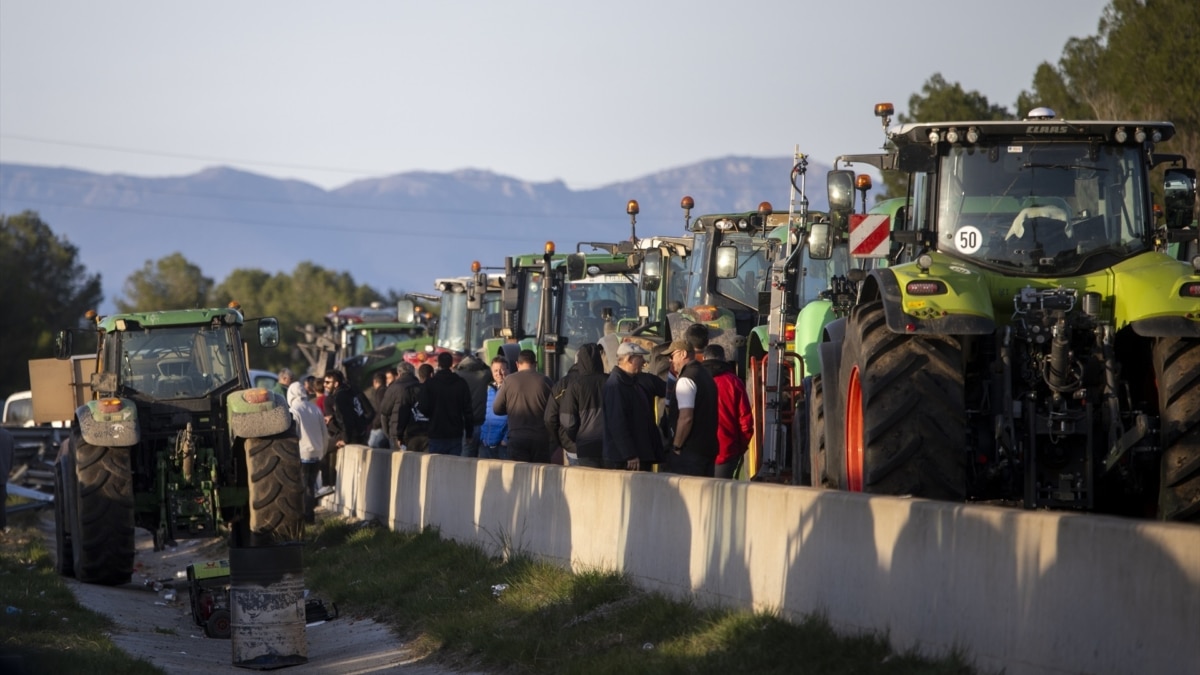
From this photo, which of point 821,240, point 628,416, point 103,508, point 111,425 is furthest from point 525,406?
point 821,240

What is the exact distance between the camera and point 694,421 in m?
13.7

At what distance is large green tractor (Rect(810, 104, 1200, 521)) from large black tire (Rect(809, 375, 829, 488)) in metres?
0.72

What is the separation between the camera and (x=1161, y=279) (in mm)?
10125

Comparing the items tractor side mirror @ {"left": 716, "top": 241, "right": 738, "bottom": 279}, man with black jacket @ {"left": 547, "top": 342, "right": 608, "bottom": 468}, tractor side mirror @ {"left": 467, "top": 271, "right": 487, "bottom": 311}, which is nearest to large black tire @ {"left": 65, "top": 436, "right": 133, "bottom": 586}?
man with black jacket @ {"left": 547, "top": 342, "right": 608, "bottom": 468}

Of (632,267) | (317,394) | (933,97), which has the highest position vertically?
(933,97)

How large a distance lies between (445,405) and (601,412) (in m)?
4.80

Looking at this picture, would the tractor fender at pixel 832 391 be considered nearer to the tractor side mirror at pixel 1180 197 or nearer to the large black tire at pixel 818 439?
the large black tire at pixel 818 439

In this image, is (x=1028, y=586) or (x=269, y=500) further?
(x=269, y=500)

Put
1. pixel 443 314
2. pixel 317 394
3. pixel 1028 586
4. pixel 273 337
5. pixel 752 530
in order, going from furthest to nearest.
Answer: pixel 443 314
pixel 317 394
pixel 273 337
pixel 752 530
pixel 1028 586

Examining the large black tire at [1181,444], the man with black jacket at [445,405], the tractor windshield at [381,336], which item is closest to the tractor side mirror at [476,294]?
the man with black jacket at [445,405]

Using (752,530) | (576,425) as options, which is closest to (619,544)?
(752,530)

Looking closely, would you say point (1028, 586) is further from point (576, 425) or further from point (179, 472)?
point (179, 472)

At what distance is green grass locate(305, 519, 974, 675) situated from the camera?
27.3ft

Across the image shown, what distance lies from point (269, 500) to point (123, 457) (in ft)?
5.14
